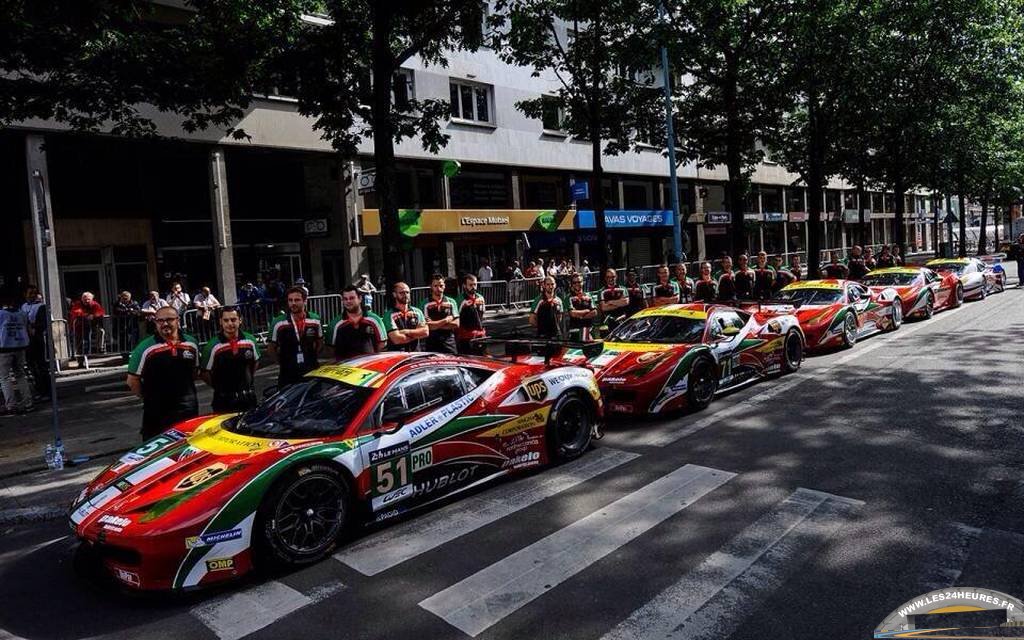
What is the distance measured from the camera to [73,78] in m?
12.4

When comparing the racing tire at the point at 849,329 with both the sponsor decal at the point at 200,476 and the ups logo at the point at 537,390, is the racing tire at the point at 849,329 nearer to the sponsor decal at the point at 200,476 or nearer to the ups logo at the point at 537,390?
the ups logo at the point at 537,390

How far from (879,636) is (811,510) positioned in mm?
1841

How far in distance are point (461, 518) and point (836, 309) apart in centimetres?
1002

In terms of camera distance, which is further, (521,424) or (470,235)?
(470,235)

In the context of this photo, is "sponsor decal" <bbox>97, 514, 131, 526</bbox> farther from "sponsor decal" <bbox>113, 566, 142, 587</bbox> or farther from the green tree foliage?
the green tree foliage

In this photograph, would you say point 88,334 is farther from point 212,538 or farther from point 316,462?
point 212,538

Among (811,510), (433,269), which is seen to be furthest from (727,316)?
(433,269)

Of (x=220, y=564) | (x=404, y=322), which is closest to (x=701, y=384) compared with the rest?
(x=404, y=322)

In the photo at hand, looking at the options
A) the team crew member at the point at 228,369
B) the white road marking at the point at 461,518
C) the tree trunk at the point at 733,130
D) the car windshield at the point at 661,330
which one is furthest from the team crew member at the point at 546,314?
the tree trunk at the point at 733,130

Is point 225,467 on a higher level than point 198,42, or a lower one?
lower

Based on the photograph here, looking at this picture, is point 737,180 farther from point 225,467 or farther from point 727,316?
point 225,467

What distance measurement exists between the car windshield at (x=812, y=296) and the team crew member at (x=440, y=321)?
719cm

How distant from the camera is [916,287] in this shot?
55.4ft

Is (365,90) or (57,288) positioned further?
(57,288)
